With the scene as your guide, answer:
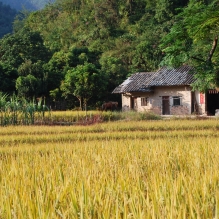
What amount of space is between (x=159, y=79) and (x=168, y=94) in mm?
1092

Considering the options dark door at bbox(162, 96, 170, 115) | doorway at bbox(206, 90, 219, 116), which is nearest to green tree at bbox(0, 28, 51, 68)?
dark door at bbox(162, 96, 170, 115)

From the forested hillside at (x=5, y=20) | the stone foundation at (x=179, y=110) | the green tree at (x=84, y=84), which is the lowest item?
the stone foundation at (x=179, y=110)

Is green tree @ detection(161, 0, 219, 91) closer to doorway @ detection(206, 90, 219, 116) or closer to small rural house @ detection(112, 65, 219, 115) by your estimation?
small rural house @ detection(112, 65, 219, 115)

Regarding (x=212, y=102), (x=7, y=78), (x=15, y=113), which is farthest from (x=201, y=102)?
(x=7, y=78)

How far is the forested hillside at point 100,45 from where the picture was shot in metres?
14.1

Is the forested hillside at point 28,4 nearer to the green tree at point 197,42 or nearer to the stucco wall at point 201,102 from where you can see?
the stucco wall at point 201,102

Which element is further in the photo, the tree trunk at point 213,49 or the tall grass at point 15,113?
the tall grass at point 15,113

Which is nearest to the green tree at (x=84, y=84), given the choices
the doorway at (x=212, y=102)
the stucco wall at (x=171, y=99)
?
the stucco wall at (x=171, y=99)

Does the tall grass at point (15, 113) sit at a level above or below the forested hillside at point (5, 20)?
below

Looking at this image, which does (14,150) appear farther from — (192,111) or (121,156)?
(192,111)

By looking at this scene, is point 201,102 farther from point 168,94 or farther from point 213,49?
point 213,49

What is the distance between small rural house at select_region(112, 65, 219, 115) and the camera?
77.2ft

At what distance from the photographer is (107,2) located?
4403 centimetres

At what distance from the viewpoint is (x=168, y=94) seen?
24703 mm
